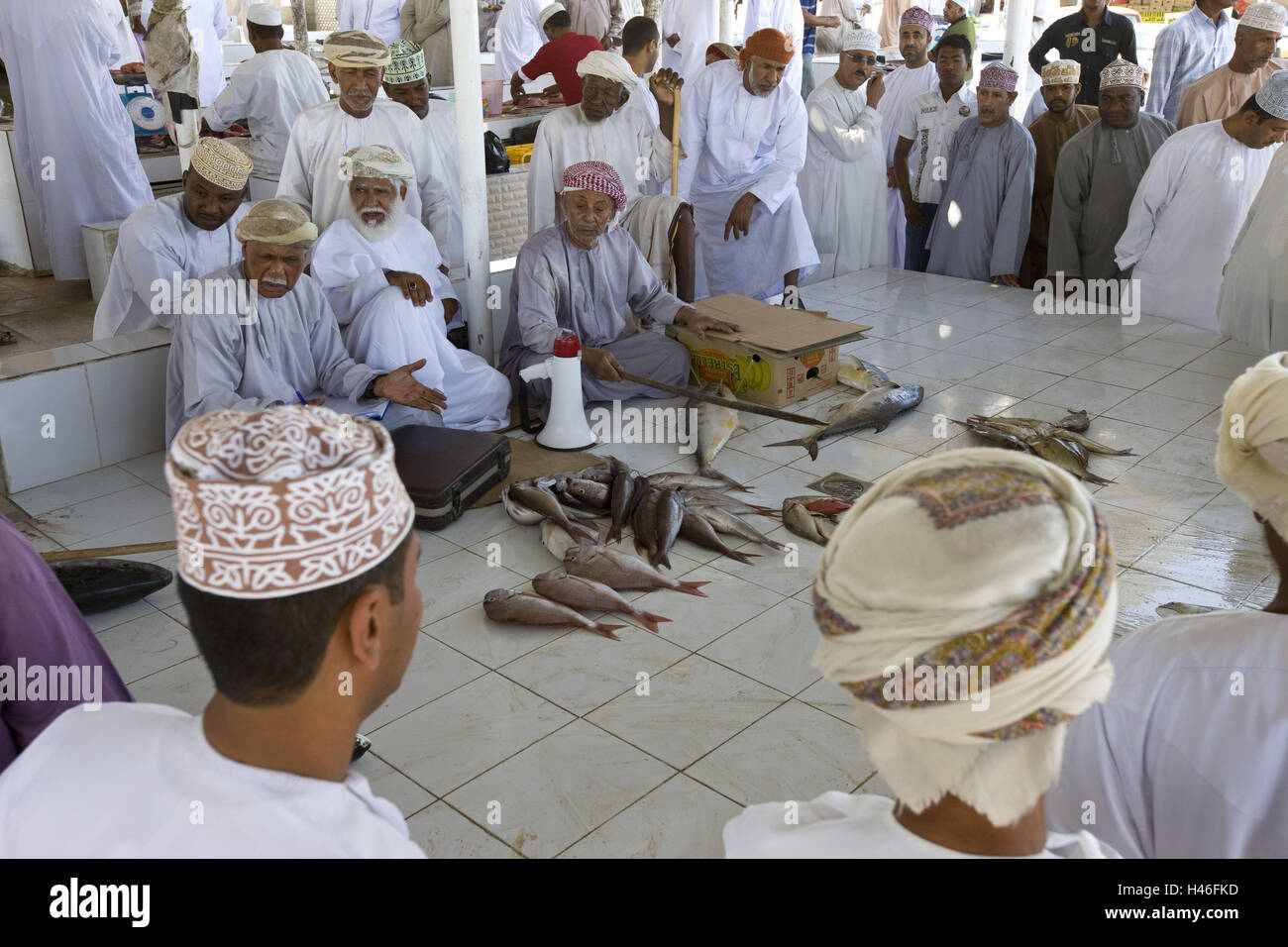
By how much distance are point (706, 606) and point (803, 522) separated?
0.69m

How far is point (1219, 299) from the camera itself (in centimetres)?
617

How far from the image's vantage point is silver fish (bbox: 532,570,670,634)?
3.79m

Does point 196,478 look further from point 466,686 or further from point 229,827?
point 466,686

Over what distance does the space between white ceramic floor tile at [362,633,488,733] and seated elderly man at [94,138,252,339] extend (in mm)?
2321

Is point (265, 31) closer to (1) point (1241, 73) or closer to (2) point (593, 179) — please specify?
(2) point (593, 179)

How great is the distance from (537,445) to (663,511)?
124 cm

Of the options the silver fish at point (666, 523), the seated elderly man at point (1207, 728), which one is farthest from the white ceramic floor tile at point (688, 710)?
the seated elderly man at point (1207, 728)

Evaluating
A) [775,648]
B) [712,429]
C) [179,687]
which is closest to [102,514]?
[179,687]

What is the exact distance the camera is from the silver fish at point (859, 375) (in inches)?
235

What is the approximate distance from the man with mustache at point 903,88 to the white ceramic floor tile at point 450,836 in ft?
23.0

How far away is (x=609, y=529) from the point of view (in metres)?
4.40

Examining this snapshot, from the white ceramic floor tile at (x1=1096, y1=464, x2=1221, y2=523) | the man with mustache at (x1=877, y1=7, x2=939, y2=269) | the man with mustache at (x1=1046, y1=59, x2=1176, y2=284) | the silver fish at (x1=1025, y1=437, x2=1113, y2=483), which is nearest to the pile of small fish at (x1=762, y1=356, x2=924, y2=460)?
the silver fish at (x1=1025, y1=437, x2=1113, y2=483)

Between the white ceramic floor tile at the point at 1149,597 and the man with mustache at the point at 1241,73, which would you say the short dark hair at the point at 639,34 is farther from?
the white ceramic floor tile at the point at 1149,597

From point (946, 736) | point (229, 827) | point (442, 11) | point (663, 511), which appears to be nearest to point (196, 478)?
point (229, 827)
